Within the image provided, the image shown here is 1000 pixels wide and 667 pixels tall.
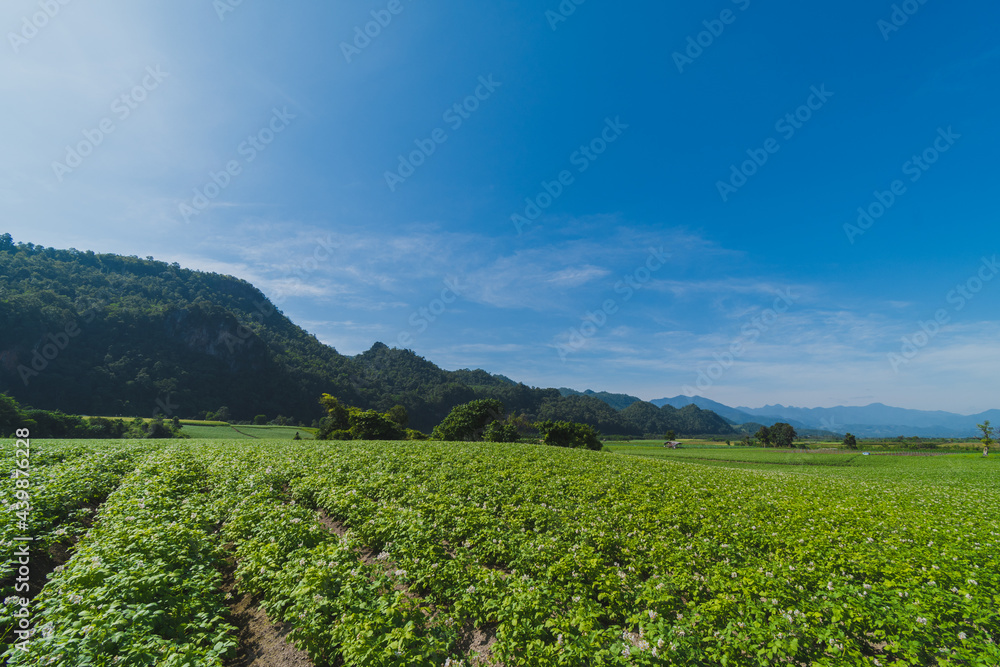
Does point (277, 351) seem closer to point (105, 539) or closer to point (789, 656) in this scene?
point (105, 539)

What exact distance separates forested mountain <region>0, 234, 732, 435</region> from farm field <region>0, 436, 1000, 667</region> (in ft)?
306

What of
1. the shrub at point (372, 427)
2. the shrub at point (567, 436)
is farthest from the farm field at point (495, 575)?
the shrub at point (567, 436)

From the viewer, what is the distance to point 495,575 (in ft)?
20.9

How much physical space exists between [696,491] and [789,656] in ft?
37.1

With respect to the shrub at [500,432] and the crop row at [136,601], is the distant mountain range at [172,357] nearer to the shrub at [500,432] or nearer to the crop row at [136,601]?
the shrub at [500,432]

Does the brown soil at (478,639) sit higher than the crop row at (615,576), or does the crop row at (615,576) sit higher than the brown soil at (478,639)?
the crop row at (615,576)

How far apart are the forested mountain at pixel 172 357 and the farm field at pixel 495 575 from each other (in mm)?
93285

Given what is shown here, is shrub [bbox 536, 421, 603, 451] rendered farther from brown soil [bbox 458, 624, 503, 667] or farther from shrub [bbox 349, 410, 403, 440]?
brown soil [bbox 458, 624, 503, 667]

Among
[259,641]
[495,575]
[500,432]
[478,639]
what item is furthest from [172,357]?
[478,639]

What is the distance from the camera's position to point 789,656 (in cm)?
467

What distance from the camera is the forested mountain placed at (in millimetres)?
73938

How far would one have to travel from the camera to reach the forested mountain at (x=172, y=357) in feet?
243

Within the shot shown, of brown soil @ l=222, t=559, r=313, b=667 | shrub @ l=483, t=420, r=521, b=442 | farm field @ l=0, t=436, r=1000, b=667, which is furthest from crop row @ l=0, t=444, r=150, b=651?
shrub @ l=483, t=420, r=521, b=442

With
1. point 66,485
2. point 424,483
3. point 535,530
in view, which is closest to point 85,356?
point 66,485
